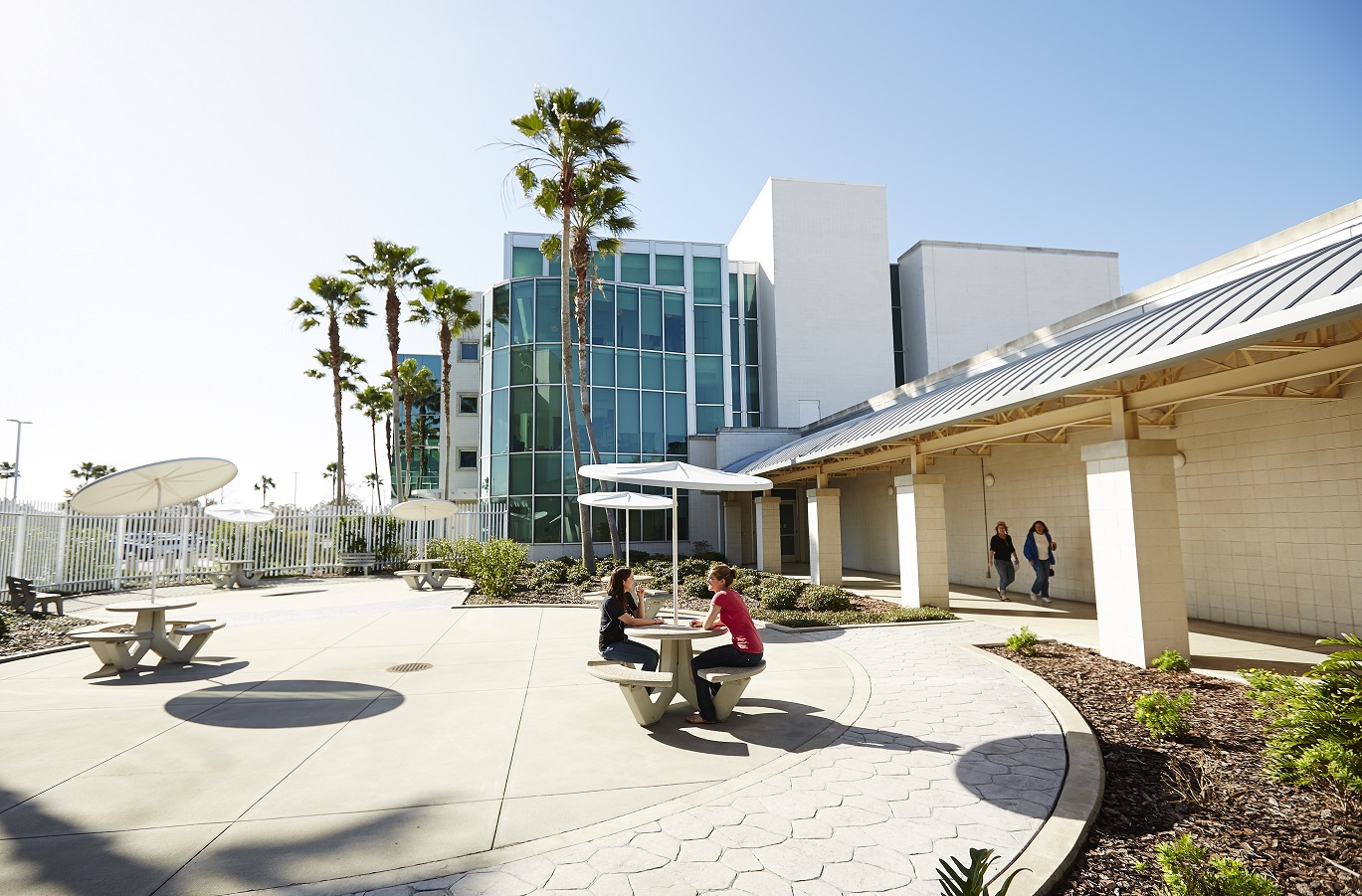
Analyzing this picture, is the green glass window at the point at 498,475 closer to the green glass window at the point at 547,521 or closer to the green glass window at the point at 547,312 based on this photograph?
the green glass window at the point at 547,521

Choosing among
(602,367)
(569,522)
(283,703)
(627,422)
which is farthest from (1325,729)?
(602,367)

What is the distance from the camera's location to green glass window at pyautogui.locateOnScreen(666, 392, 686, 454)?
28.4 m

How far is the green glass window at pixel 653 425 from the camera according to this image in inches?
1106

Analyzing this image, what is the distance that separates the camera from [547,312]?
90.5 ft

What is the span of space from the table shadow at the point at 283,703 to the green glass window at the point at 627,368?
20841mm

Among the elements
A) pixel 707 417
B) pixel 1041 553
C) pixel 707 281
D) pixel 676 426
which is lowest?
pixel 1041 553

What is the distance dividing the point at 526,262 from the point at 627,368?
9246 millimetres

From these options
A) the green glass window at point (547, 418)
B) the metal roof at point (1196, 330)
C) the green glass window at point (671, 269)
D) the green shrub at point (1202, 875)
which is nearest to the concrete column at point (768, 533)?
the green glass window at point (547, 418)

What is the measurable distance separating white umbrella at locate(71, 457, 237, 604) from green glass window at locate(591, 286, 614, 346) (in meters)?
18.4

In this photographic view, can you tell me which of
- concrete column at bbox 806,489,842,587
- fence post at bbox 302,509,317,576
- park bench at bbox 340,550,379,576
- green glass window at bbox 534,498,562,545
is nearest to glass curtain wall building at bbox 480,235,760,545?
green glass window at bbox 534,498,562,545

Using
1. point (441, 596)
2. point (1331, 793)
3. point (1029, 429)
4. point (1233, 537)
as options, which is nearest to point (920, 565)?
point (1029, 429)

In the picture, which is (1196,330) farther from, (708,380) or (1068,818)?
(708,380)

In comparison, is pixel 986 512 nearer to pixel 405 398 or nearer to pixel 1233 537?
pixel 1233 537

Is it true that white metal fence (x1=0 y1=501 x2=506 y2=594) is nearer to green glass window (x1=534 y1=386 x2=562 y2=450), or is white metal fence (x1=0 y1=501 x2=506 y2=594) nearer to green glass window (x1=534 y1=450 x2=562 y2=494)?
green glass window (x1=534 y1=450 x2=562 y2=494)
